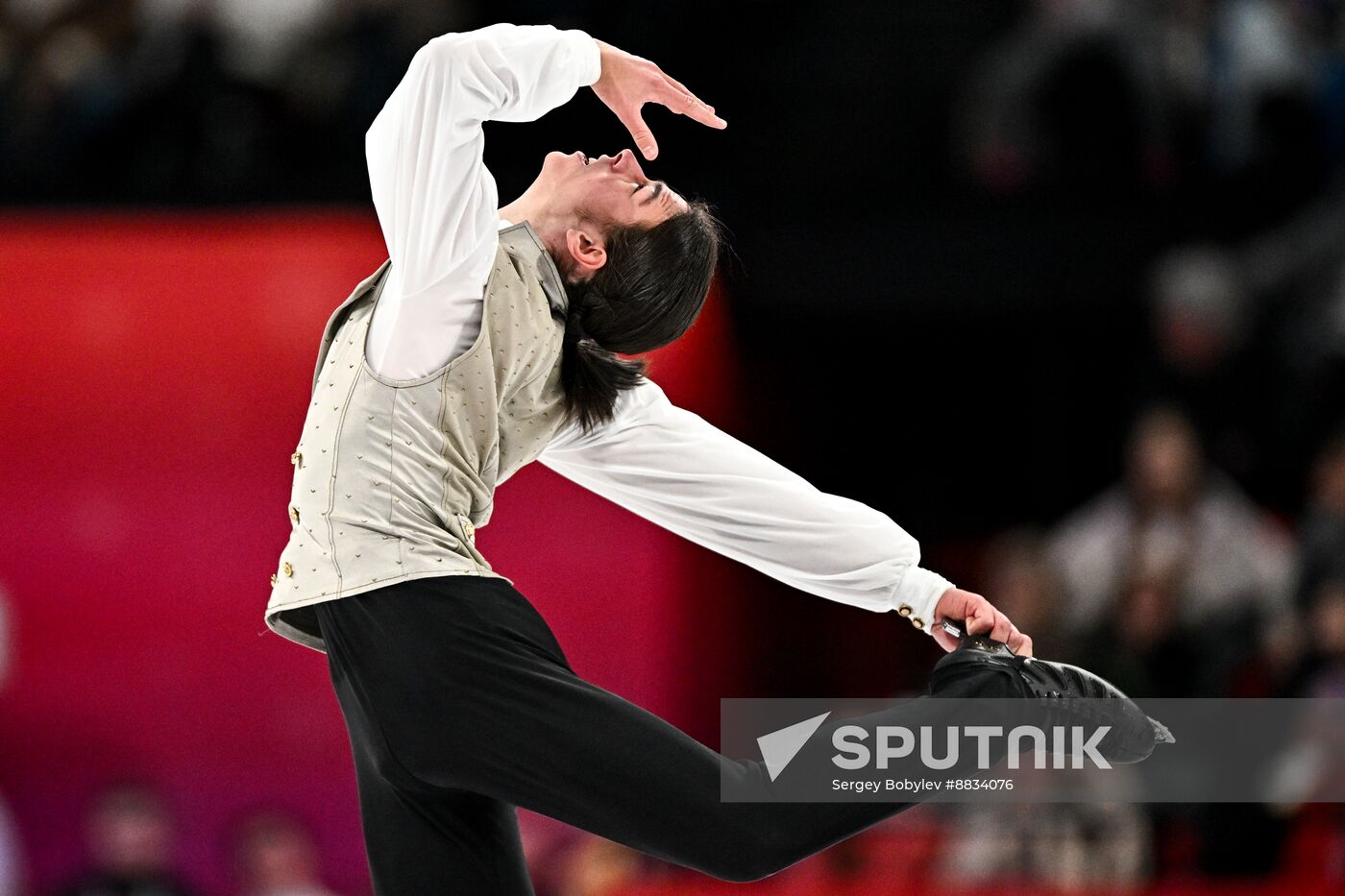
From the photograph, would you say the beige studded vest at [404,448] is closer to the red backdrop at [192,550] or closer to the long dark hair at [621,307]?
the long dark hair at [621,307]

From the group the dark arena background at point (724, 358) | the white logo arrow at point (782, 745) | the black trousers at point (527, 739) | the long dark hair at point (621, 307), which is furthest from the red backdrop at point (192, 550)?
the black trousers at point (527, 739)

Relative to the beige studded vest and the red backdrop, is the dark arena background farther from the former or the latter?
the beige studded vest

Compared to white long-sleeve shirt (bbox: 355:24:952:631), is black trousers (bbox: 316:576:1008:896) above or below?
below

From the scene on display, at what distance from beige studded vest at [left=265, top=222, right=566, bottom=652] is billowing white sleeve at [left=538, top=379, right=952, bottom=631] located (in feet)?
1.05

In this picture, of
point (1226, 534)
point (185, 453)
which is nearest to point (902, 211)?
point (1226, 534)

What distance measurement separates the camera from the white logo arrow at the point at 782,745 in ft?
10.3

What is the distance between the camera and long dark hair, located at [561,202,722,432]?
334 cm

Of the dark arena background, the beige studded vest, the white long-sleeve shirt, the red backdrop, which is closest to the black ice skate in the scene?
the white long-sleeve shirt

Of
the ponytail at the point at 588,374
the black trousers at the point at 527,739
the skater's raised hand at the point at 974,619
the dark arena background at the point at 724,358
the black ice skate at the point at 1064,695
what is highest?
the dark arena background at the point at 724,358

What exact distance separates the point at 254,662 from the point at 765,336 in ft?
9.36

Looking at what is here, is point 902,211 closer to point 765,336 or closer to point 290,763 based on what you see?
point 765,336

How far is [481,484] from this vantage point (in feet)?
10.7

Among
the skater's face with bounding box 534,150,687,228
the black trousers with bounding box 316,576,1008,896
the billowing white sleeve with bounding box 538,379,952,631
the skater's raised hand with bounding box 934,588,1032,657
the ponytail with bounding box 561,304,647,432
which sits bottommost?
the black trousers with bounding box 316,576,1008,896

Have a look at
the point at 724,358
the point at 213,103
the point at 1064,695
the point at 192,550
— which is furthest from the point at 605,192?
the point at 213,103
